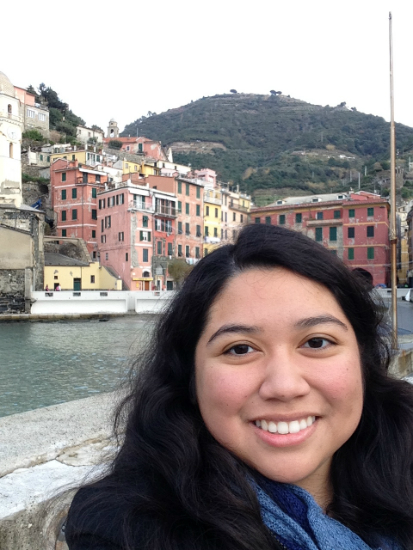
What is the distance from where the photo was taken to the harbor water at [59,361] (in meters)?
9.64

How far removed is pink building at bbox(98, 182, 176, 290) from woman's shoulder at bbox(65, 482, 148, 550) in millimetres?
36468

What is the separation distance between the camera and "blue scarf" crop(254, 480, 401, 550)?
1114mm

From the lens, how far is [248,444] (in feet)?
3.88

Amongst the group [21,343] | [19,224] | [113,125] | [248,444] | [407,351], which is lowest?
[21,343]

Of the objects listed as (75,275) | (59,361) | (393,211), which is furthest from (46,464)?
(75,275)

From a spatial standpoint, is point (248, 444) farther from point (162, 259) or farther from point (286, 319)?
point (162, 259)

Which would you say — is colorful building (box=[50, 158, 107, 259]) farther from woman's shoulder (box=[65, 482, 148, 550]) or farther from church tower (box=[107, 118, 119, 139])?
woman's shoulder (box=[65, 482, 148, 550])

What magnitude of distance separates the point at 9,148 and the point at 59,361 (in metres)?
29.5

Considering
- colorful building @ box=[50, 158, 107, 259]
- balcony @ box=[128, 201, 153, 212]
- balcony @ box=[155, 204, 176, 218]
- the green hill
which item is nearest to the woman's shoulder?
balcony @ box=[128, 201, 153, 212]

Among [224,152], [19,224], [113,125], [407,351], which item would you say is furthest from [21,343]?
[224,152]

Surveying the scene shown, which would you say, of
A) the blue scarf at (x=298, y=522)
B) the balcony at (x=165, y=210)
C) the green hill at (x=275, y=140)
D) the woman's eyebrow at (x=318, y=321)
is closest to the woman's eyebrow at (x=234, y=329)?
the woman's eyebrow at (x=318, y=321)

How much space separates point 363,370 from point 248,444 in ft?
1.60

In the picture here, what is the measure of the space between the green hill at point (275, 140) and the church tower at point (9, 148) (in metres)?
39.0

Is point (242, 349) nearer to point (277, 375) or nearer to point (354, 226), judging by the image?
point (277, 375)
